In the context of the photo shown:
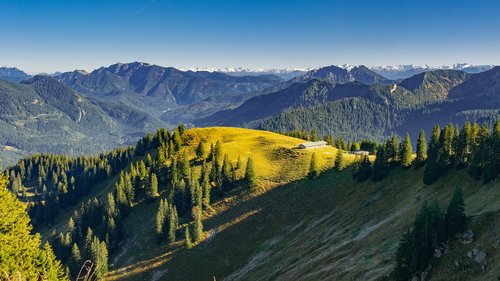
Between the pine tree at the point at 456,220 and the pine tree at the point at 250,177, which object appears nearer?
the pine tree at the point at 456,220

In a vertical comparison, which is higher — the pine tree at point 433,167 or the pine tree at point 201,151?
the pine tree at point 433,167

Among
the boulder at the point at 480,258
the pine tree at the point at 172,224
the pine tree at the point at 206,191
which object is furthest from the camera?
the pine tree at the point at 206,191

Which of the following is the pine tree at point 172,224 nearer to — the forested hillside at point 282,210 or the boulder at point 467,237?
the forested hillside at point 282,210

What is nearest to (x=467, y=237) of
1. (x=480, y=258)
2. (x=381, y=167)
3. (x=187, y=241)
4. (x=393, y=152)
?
(x=480, y=258)

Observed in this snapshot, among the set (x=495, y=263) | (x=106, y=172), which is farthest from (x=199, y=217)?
(x=106, y=172)

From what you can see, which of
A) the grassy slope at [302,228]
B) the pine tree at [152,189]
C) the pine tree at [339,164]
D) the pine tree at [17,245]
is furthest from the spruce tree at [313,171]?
the pine tree at [17,245]

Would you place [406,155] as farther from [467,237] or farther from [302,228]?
[467,237]

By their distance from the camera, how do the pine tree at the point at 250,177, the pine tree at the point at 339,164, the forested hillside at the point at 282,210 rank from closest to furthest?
the forested hillside at the point at 282,210
the pine tree at the point at 339,164
the pine tree at the point at 250,177

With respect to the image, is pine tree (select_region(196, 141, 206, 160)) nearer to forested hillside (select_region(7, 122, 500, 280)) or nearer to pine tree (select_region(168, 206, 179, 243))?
forested hillside (select_region(7, 122, 500, 280))

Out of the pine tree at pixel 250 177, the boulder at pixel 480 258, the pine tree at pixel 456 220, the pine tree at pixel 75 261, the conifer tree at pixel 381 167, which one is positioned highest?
the pine tree at pixel 456 220

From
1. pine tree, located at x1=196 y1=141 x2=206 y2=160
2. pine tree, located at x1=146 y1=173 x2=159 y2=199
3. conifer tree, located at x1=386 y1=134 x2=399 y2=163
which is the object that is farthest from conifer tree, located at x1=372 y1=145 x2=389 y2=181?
pine tree, located at x1=146 y1=173 x2=159 y2=199
